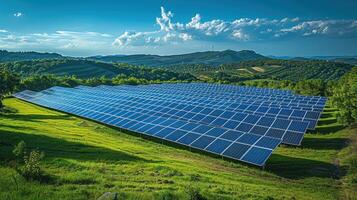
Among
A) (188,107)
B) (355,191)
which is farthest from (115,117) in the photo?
(355,191)

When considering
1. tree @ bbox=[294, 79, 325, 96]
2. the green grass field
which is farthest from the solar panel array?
tree @ bbox=[294, 79, 325, 96]

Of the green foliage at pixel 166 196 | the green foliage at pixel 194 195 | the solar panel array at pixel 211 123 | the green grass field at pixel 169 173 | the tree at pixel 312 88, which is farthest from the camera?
the tree at pixel 312 88

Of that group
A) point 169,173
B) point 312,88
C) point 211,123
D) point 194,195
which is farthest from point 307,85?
point 194,195

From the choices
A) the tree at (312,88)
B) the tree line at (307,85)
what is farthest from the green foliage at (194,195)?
the tree at (312,88)

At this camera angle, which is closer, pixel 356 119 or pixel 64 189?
pixel 64 189

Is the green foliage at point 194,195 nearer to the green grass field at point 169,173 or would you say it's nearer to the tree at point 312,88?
the green grass field at point 169,173

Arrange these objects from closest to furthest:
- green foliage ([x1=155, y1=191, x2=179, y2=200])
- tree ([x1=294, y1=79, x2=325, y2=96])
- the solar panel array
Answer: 1. green foliage ([x1=155, y1=191, x2=179, y2=200])
2. the solar panel array
3. tree ([x1=294, y1=79, x2=325, y2=96])

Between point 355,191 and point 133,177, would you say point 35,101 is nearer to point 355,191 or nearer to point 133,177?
point 133,177

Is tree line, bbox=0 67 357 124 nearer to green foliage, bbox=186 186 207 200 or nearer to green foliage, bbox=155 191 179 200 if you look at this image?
green foliage, bbox=186 186 207 200

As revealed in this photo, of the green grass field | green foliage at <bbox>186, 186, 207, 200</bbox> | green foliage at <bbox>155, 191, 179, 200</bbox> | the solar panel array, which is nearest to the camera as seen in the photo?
green foliage at <bbox>155, 191, 179, 200</bbox>
